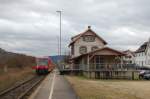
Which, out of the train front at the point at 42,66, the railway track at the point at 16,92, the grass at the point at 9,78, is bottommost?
the railway track at the point at 16,92

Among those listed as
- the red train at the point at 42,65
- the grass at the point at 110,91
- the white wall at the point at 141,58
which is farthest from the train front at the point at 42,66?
the white wall at the point at 141,58

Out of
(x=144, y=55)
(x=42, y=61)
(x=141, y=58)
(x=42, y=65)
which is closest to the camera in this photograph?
(x=42, y=65)

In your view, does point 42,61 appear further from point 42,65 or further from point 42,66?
point 42,66

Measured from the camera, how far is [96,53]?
178 feet

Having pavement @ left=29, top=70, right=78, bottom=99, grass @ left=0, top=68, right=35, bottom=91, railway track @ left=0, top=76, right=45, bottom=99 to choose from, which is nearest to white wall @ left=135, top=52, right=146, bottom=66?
grass @ left=0, top=68, right=35, bottom=91

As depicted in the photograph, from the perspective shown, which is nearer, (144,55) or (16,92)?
(16,92)

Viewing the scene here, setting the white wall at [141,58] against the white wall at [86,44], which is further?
the white wall at [141,58]

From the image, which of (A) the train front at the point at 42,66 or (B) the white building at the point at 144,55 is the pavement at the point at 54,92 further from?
(B) the white building at the point at 144,55

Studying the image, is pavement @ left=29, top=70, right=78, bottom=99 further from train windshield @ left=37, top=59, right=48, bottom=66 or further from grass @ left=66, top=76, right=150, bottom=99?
train windshield @ left=37, top=59, right=48, bottom=66

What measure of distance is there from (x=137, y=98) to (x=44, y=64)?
151 ft

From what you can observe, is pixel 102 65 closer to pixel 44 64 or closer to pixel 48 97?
pixel 44 64

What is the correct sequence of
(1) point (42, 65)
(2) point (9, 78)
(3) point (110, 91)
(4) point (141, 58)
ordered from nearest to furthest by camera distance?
1. (3) point (110, 91)
2. (2) point (9, 78)
3. (1) point (42, 65)
4. (4) point (141, 58)

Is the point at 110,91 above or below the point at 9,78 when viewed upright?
below

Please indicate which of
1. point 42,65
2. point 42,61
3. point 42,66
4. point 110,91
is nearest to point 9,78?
point 110,91
